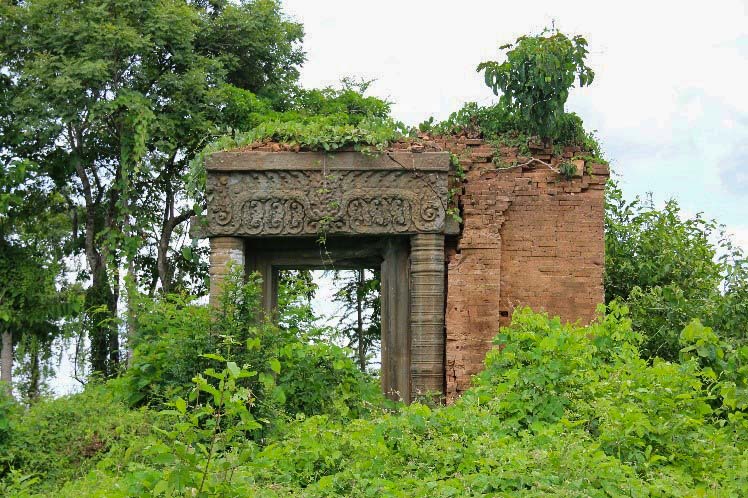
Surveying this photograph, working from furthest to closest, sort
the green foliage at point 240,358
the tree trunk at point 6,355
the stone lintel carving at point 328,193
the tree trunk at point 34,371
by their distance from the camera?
the tree trunk at point 34,371, the tree trunk at point 6,355, the stone lintel carving at point 328,193, the green foliage at point 240,358

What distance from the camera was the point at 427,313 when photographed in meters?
11.4

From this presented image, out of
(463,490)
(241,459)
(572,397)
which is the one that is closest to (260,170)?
(572,397)

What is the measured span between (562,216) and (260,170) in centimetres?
339

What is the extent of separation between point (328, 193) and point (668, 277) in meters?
4.87

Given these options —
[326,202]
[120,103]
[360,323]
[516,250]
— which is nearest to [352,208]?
[326,202]

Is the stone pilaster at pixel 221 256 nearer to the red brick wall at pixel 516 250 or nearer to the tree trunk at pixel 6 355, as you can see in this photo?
the red brick wall at pixel 516 250

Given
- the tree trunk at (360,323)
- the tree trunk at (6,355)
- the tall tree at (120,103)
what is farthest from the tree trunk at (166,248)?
the tree trunk at (360,323)

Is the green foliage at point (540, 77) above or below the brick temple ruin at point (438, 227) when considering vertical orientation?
above

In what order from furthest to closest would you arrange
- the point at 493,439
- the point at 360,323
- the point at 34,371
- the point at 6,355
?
1. the point at 34,371
2. the point at 6,355
3. the point at 360,323
4. the point at 493,439

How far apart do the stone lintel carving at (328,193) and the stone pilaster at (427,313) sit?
237 millimetres

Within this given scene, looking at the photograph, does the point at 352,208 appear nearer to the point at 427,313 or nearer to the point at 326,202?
the point at 326,202

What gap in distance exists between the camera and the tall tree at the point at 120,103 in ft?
62.8

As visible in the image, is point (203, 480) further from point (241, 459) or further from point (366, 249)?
point (366, 249)

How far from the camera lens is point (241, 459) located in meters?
5.52
